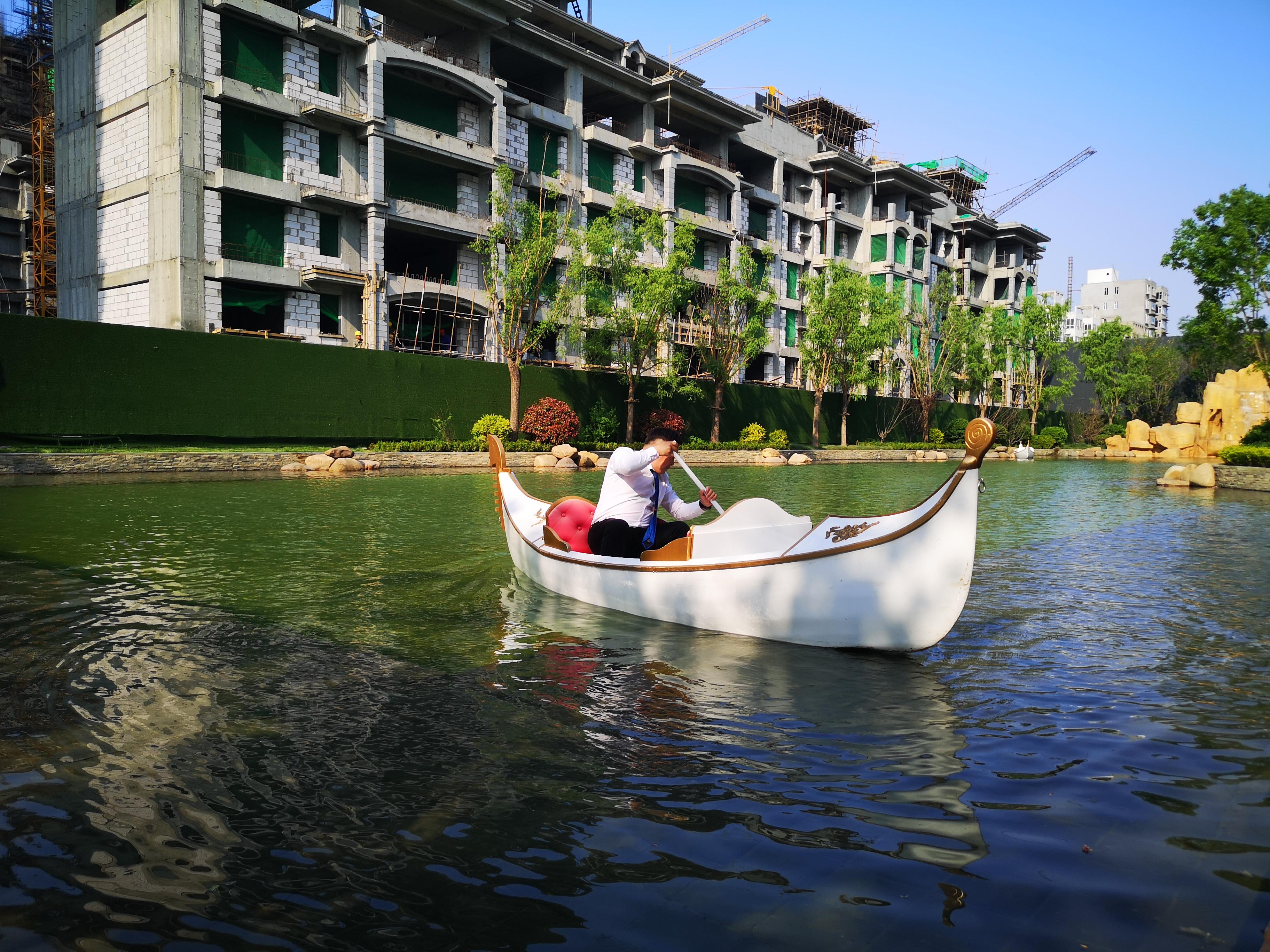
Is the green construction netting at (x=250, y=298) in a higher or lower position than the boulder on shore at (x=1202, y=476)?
higher

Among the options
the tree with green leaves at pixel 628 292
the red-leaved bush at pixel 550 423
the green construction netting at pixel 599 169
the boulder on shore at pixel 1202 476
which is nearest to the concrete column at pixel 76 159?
the red-leaved bush at pixel 550 423

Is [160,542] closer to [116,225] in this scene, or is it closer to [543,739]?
[543,739]

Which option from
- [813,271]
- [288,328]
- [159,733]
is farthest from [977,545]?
[813,271]

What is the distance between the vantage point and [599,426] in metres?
33.8

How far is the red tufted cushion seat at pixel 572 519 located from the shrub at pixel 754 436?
28.8 metres

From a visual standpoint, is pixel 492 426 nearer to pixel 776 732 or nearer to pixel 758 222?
pixel 776 732

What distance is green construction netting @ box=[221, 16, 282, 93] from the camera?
29.3m

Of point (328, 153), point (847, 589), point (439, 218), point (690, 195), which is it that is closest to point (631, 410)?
point (439, 218)

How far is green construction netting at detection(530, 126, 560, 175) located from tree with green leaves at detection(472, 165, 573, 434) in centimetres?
625

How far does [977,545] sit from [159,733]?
10122 millimetres

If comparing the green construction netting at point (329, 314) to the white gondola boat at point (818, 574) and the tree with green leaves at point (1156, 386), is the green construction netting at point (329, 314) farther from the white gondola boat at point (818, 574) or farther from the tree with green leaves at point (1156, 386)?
the tree with green leaves at point (1156, 386)

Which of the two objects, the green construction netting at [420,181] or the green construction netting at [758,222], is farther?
the green construction netting at [758,222]

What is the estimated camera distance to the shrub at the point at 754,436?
3800 centimetres

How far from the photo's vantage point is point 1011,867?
10.8 feet
